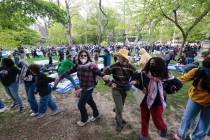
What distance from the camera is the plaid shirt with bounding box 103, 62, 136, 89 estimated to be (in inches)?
173

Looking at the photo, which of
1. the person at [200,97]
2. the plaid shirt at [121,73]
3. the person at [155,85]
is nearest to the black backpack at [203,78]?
the person at [200,97]

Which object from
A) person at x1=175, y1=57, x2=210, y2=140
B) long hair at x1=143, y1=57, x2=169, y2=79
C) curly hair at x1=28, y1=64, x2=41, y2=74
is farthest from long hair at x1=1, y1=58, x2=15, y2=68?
person at x1=175, y1=57, x2=210, y2=140

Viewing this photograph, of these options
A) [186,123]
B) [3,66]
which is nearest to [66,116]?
[3,66]

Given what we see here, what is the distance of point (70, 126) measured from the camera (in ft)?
16.9

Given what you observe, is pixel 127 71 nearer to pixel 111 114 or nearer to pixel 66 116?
pixel 111 114

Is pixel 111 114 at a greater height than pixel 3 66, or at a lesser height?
lesser

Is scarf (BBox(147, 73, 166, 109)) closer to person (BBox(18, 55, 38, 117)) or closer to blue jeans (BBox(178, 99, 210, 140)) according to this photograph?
blue jeans (BBox(178, 99, 210, 140))

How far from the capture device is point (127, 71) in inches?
173

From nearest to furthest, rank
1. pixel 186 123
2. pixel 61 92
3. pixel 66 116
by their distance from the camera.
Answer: pixel 186 123, pixel 66 116, pixel 61 92

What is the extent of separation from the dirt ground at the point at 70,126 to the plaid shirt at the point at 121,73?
3.75ft

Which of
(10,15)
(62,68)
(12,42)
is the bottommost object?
(62,68)

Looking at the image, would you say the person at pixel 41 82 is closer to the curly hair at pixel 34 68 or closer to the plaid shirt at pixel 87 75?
the curly hair at pixel 34 68

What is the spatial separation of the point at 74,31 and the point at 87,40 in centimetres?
416

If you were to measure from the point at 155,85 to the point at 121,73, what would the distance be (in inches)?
37.6
